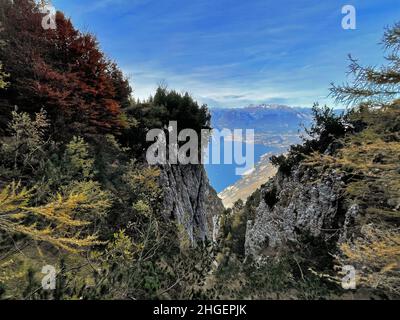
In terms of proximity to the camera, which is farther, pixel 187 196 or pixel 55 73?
pixel 187 196

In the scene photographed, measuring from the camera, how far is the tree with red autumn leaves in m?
12.9

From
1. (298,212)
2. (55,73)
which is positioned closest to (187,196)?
(298,212)

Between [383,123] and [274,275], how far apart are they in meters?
5.54

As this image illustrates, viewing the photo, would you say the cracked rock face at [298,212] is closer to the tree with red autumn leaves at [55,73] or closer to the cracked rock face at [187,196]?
the cracked rock face at [187,196]

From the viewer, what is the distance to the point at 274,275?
28.1ft

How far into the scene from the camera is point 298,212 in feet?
50.8

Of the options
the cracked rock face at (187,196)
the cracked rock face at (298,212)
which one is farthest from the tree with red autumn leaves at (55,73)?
the cracked rock face at (298,212)

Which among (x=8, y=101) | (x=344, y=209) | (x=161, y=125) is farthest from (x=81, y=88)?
(x=344, y=209)

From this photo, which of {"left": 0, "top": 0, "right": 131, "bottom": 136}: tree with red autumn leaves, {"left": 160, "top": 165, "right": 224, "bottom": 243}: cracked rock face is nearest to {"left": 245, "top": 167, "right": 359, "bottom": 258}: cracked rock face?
{"left": 160, "top": 165, "right": 224, "bottom": 243}: cracked rock face

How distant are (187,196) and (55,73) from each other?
495 inches

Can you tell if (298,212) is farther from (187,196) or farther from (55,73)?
(55,73)

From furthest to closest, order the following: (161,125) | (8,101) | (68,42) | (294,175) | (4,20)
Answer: (161,125) < (294,175) < (68,42) < (4,20) < (8,101)

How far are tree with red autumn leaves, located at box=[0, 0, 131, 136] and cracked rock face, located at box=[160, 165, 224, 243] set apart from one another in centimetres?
537
